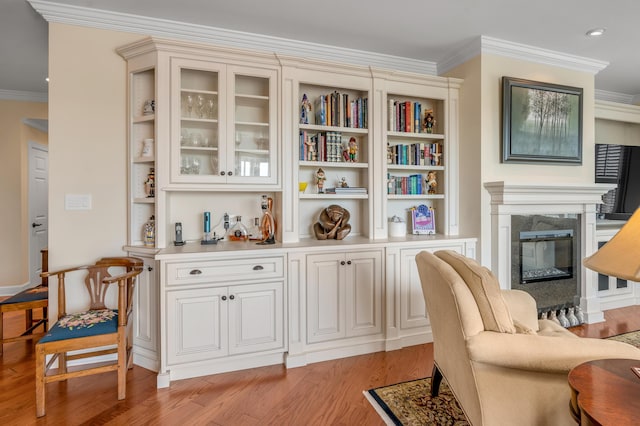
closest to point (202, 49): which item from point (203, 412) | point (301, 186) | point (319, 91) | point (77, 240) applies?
point (319, 91)

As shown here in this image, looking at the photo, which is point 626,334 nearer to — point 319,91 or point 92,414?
point 319,91

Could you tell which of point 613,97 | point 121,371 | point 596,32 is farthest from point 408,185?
point 613,97

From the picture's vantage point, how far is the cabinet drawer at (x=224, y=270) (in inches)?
94.1

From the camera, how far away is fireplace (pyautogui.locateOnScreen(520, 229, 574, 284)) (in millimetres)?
3361

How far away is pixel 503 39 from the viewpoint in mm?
3182

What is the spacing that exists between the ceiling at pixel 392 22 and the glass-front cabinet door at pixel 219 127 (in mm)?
419

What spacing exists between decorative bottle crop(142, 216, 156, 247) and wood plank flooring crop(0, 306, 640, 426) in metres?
0.96

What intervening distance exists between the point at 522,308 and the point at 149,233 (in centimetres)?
273

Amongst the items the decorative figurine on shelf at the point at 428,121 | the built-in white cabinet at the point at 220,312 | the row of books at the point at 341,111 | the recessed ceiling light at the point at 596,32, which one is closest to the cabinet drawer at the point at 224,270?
the built-in white cabinet at the point at 220,312

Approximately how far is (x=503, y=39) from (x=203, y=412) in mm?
3870

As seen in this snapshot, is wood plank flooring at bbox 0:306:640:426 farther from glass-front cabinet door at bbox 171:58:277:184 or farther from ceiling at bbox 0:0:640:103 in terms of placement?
ceiling at bbox 0:0:640:103

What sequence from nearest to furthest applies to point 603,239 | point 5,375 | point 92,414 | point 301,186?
point 92,414 < point 5,375 < point 301,186 < point 603,239

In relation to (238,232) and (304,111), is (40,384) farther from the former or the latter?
(304,111)

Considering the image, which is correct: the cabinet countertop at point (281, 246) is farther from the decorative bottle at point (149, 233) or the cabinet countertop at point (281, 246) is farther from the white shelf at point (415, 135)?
the white shelf at point (415, 135)
